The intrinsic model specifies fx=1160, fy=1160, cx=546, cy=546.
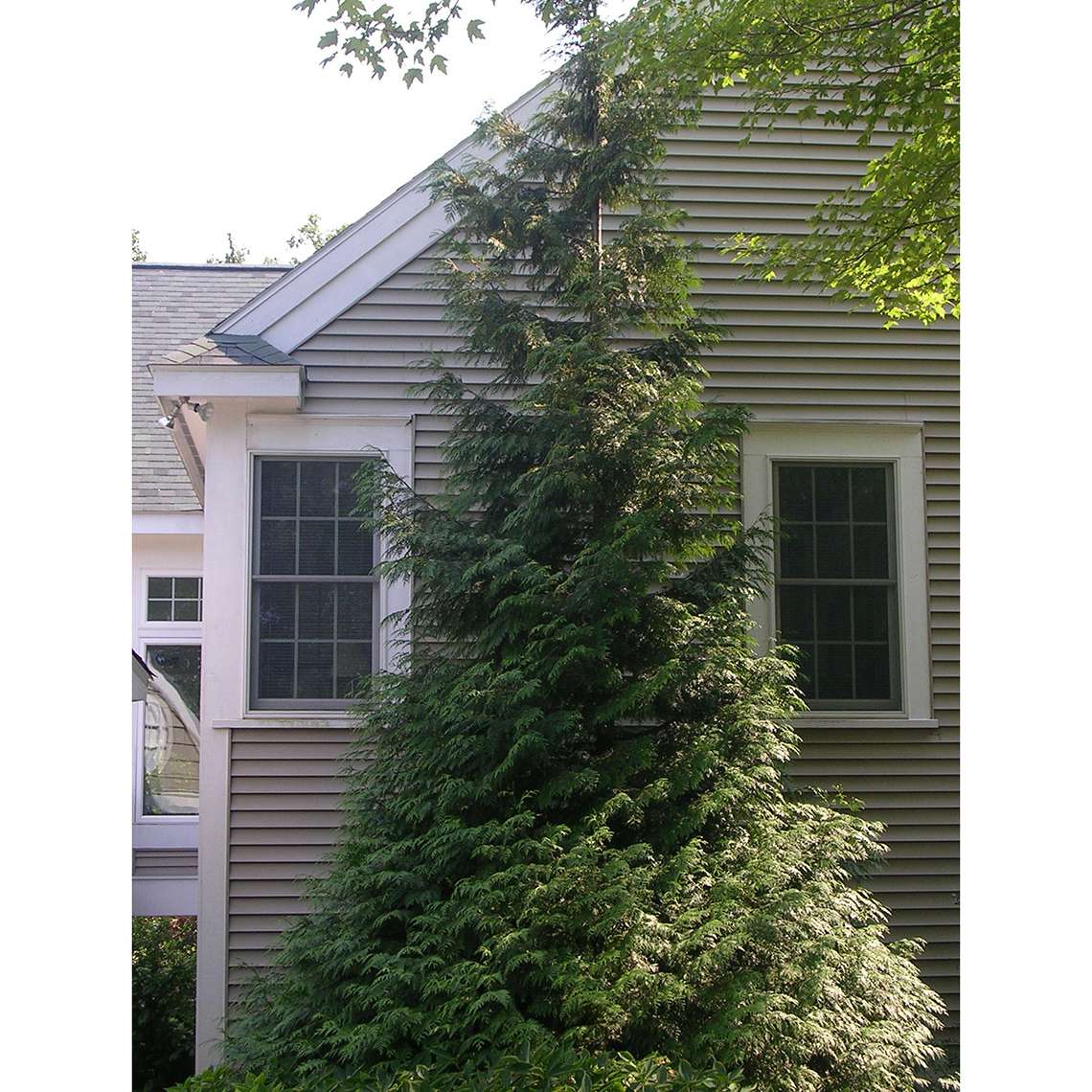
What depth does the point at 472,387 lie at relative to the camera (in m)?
6.30

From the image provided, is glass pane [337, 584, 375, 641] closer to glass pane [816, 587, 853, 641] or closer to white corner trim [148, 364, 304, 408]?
white corner trim [148, 364, 304, 408]

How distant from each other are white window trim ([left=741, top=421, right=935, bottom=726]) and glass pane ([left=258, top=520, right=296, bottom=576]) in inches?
97.3

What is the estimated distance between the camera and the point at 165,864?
857 centimetres

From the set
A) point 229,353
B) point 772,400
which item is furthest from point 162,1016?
point 772,400

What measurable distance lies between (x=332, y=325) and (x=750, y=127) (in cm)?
246

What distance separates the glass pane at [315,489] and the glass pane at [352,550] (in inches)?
4.9

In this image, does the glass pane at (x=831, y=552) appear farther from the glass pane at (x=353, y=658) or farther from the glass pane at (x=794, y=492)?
the glass pane at (x=353, y=658)

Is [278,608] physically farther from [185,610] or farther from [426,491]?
[185,610]

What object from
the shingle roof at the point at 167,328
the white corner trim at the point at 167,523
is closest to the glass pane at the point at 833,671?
the white corner trim at the point at 167,523

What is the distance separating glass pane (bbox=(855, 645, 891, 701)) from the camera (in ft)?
21.2

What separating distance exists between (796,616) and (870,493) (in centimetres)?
83

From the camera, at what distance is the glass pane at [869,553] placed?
6527 millimetres

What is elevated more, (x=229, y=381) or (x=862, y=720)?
(x=229, y=381)

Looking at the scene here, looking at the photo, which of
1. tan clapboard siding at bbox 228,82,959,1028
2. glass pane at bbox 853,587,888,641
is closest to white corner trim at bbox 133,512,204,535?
tan clapboard siding at bbox 228,82,959,1028
